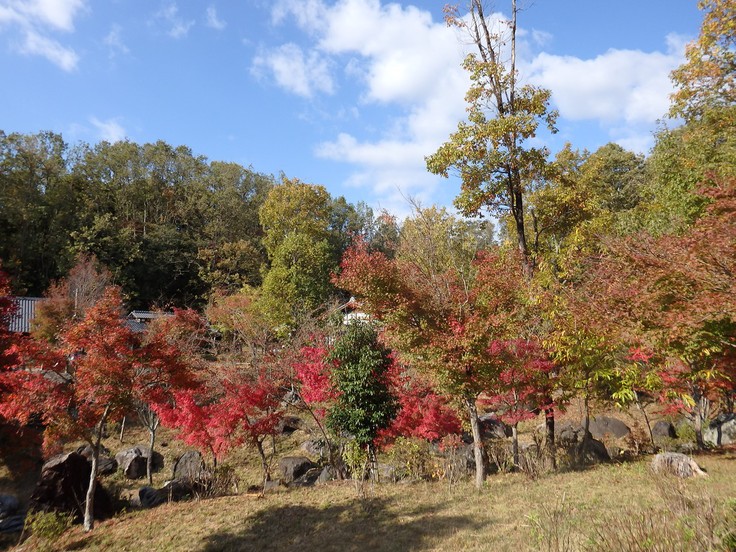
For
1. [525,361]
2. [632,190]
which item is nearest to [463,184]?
[525,361]

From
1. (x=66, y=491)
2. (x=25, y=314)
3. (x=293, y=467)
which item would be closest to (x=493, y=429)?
(x=293, y=467)

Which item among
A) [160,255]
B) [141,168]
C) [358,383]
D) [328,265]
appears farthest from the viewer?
[141,168]

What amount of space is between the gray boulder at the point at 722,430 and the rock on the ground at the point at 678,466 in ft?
26.0

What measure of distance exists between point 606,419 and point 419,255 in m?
13.8

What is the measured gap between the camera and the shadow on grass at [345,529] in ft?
25.5

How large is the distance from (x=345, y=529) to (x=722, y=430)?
15.1 metres

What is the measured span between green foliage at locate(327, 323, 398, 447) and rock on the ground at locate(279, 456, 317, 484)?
9.58ft

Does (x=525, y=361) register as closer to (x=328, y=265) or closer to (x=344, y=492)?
(x=344, y=492)

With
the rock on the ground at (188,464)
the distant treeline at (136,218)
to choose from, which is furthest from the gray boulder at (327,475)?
the distant treeline at (136,218)

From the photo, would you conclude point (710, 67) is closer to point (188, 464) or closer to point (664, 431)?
point (664, 431)

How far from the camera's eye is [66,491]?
11.4m

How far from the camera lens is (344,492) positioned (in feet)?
38.6

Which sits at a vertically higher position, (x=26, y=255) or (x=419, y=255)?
(x=26, y=255)

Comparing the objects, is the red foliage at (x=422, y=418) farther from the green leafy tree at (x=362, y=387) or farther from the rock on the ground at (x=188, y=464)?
the rock on the ground at (x=188, y=464)
